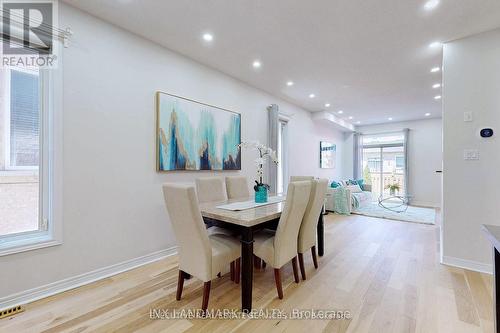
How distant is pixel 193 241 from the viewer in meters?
1.75

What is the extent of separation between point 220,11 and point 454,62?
9.34ft

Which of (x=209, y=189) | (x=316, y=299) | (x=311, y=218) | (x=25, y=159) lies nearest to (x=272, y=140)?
(x=209, y=189)

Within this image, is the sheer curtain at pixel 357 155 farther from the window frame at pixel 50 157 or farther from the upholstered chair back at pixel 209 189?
the window frame at pixel 50 157

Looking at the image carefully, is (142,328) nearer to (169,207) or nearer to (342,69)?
(169,207)

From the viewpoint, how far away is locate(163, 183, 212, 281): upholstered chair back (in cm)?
164

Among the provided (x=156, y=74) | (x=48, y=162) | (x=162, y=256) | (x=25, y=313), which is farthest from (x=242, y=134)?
(x=25, y=313)

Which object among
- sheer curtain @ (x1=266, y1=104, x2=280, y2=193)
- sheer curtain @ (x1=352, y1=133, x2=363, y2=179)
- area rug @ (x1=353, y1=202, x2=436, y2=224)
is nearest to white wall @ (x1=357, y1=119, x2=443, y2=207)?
sheer curtain @ (x1=352, y1=133, x2=363, y2=179)

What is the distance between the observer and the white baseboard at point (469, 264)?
2.50 meters

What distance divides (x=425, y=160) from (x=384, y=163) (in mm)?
1214

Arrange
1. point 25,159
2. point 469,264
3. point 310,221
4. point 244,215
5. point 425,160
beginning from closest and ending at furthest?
point 244,215, point 25,159, point 310,221, point 469,264, point 425,160

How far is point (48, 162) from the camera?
2.09 m

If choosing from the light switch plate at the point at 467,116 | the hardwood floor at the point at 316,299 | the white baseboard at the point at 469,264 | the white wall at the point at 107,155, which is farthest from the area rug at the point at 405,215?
the white wall at the point at 107,155

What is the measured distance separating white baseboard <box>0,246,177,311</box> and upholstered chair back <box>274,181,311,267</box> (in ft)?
5.58

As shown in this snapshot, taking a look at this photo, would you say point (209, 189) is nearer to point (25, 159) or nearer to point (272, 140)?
point (25, 159)
